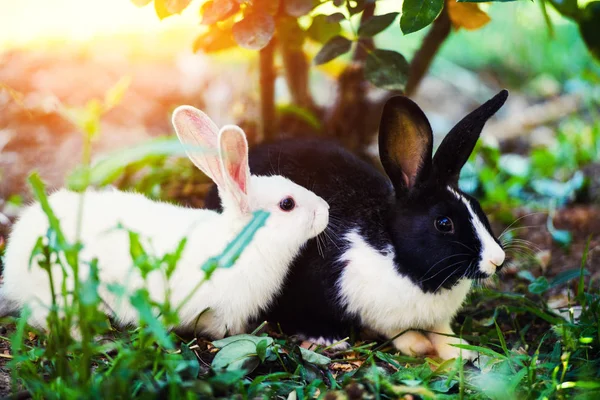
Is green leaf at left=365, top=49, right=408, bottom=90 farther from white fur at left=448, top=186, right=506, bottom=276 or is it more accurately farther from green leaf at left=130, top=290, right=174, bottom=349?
green leaf at left=130, top=290, right=174, bottom=349

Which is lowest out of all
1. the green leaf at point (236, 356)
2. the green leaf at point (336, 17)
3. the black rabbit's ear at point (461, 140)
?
the green leaf at point (236, 356)

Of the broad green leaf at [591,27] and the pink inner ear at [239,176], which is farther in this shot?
the broad green leaf at [591,27]

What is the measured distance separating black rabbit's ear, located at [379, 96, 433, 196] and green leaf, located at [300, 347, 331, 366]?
30.4 inches

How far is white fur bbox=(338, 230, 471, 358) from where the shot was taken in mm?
2994

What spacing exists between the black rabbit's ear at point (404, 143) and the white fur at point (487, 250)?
0.92 feet

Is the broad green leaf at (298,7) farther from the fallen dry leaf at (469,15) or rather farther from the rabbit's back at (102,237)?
the rabbit's back at (102,237)

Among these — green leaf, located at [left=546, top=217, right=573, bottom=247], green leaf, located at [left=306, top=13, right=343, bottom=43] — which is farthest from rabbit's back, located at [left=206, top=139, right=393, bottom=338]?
green leaf, located at [left=546, top=217, right=573, bottom=247]

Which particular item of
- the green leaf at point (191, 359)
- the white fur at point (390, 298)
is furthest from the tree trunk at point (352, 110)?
the green leaf at point (191, 359)

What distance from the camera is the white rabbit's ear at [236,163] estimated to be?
2.59 meters

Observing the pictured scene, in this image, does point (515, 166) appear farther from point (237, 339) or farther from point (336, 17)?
point (237, 339)

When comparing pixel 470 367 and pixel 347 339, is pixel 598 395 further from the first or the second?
pixel 347 339

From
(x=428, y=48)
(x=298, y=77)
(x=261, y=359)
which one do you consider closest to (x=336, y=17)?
(x=428, y=48)

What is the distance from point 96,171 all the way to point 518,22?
582cm

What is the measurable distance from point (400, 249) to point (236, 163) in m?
0.77
